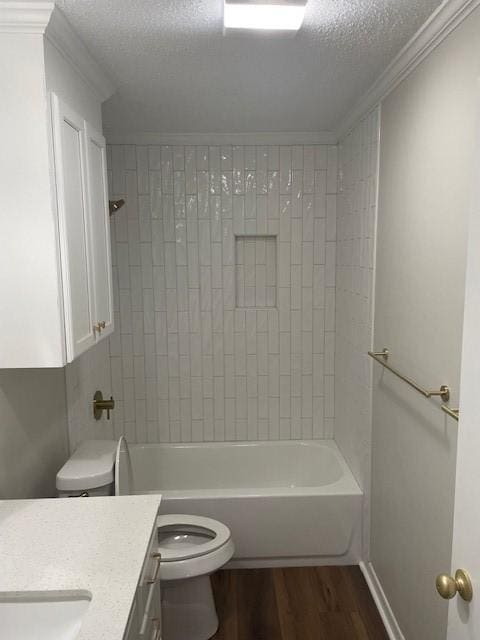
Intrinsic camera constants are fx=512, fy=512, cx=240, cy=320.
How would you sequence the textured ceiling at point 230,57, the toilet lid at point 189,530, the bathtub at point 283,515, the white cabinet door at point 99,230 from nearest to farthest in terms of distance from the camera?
the textured ceiling at point 230,57 → the white cabinet door at point 99,230 → the toilet lid at point 189,530 → the bathtub at point 283,515

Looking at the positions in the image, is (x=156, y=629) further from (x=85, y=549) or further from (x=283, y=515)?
(x=283, y=515)

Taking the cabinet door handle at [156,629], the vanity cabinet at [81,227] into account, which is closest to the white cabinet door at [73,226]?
the vanity cabinet at [81,227]

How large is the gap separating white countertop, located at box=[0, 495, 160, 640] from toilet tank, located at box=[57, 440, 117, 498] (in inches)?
11.9

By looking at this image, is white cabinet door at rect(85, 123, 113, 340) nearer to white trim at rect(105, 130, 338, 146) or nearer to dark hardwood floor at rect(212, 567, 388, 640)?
white trim at rect(105, 130, 338, 146)

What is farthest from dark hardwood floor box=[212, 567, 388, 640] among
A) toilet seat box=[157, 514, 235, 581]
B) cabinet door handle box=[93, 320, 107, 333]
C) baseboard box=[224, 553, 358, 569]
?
cabinet door handle box=[93, 320, 107, 333]

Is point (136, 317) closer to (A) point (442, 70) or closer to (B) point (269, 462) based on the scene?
(B) point (269, 462)

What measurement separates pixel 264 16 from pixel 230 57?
0.36 meters

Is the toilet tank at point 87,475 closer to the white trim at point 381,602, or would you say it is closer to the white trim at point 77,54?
the white trim at point 381,602

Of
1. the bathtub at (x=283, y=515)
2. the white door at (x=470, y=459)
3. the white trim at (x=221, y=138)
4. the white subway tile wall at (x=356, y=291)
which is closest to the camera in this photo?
the white door at (x=470, y=459)

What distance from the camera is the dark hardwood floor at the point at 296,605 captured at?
225cm

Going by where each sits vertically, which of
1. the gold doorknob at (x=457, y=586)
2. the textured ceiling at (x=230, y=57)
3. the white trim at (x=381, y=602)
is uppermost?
the textured ceiling at (x=230, y=57)

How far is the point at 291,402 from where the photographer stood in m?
3.38

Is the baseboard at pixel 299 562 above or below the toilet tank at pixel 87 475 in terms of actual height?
below

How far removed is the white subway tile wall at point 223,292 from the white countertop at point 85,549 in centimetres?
154
